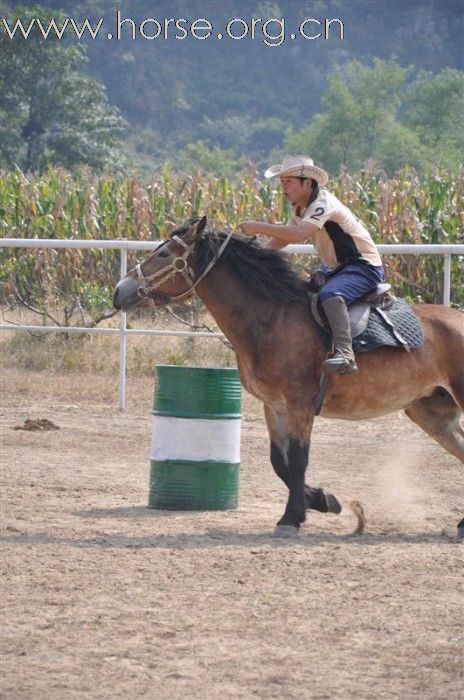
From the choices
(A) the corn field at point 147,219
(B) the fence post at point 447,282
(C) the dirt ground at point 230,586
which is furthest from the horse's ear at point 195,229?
(A) the corn field at point 147,219

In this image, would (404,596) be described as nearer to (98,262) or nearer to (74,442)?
(74,442)

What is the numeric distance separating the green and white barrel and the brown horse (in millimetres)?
612

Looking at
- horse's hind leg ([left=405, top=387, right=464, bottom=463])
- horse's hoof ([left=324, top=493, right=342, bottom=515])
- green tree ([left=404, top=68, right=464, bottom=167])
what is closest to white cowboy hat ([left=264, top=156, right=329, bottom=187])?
horse's hind leg ([left=405, top=387, right=464, bottom=463])

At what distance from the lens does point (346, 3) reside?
95000 mm

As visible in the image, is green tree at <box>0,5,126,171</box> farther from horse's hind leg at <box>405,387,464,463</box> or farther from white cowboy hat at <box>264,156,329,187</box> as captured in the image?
white cowboy hat at <box>264,156,329,187</box>

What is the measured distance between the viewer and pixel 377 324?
818 centimetres

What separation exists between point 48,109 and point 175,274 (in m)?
41.7

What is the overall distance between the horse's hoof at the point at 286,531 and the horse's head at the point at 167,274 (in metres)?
→ 1.51

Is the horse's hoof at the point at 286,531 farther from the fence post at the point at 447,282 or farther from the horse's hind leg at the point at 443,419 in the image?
the fence post at the point at 447,282

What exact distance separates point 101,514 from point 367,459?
3.32 metres

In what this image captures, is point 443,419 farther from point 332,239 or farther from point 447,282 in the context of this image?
point 447,282

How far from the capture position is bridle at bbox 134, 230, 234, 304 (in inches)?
321

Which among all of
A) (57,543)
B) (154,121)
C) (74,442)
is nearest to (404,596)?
(57,543)

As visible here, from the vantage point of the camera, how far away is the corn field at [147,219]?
57.3 feet
